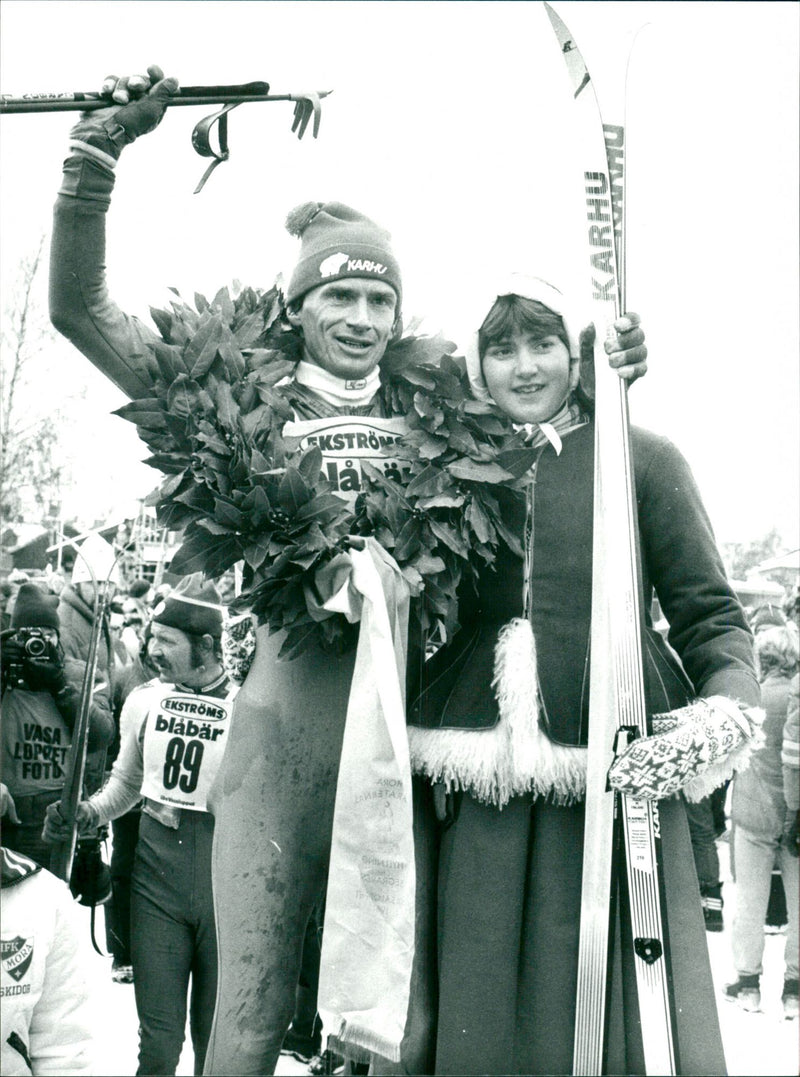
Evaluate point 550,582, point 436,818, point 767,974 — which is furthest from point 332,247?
point 767,974

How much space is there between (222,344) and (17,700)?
123 cm

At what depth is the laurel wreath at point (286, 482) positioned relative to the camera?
7.47 feet

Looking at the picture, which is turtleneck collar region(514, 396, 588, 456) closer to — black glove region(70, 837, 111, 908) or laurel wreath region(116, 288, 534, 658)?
laurel wreath region(116, 288, 534, 658)

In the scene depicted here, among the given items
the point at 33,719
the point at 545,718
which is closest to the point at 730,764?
the point at 545,718

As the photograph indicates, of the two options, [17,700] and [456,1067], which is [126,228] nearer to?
[17,700]

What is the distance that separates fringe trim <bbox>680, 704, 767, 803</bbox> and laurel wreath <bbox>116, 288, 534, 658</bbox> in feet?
1.82

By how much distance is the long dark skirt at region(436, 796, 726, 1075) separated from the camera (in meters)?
2.17


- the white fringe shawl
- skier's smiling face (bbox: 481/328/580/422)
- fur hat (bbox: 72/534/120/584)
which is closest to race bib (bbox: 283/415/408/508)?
skier's smiling face (bbox: 481/328/580/422)

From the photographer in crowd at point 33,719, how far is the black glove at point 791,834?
Result: 196 cm

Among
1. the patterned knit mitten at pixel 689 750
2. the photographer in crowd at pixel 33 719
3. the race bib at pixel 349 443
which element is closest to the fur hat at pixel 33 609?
the photographer in crowd at pixel 33 719

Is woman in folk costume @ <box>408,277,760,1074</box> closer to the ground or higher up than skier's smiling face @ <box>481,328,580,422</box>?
closer to the ground

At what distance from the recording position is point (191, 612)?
3354mm

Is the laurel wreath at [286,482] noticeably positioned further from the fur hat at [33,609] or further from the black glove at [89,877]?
the fur hat at [33,609]

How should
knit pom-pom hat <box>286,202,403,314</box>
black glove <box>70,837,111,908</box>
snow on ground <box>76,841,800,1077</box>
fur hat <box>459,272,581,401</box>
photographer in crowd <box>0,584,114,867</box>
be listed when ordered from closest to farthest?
fur hat <box>459,272,581,401</box>, knit pom-pom hat <box>286,202,403,314</box>, black glove <box>70,837,111,908</box>, snow on ground <box>76,841,800,1077</box>, photographer in crowd <box>0,584,114,867</box>
